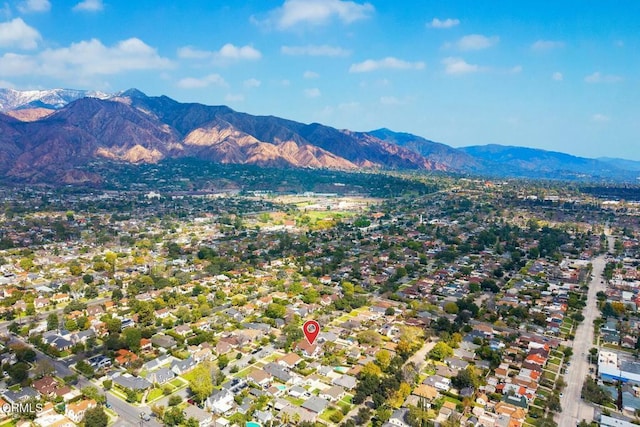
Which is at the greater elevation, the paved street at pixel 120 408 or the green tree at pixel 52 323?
the green tree at pixel 52 323

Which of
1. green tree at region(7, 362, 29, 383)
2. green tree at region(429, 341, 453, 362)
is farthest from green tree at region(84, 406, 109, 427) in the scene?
green tree at region(429, 341, 453, 362)

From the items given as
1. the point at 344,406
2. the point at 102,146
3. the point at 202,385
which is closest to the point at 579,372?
the point at 344,406

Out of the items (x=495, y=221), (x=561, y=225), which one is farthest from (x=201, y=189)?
(x=561, y=225)

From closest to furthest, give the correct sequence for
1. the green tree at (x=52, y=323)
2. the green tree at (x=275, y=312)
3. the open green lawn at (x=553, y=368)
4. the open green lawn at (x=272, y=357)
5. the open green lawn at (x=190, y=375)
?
the open green lawn at (x=190, y=375) < the open green lawn at (x=553, y=368) < the open green lawn at (x=272, y=357) < the green tree at (x=52, y=323) < the green tree at (x=275, y=312)

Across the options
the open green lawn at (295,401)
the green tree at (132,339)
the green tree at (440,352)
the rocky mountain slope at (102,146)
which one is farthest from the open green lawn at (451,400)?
the rocky mountain slope at (102,146)

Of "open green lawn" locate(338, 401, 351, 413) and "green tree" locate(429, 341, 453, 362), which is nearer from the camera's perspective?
"open green lawn" locate(338, 401, 351, 413)

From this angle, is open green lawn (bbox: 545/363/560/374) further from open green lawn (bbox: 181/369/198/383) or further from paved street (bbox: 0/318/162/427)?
paved street (bbox: 0/318/162/427)

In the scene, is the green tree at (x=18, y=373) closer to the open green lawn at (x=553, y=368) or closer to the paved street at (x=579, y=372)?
the paved street at (x=579, y=372)

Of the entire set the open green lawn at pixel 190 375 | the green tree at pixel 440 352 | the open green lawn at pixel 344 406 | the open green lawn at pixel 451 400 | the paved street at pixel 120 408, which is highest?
the green tree at pixel 440 352

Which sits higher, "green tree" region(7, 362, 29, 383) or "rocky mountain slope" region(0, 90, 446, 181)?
"rocky mountain slope" region(0, 90, 446, 181)
